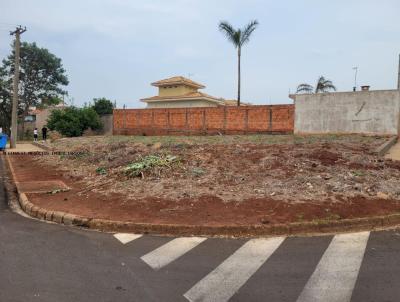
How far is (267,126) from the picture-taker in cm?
2559

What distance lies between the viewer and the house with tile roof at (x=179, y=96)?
1551 inches

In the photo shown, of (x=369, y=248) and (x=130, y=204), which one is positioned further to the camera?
(x=130, y=204)

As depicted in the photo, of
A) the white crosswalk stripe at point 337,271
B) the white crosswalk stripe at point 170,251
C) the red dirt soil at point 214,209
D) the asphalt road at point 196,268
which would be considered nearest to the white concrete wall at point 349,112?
the red dirt soil at point 214,209

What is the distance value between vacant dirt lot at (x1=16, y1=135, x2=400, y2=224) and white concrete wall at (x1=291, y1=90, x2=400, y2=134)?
11.6 m

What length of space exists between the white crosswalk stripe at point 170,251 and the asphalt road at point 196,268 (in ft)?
0.04

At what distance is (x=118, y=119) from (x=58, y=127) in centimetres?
531

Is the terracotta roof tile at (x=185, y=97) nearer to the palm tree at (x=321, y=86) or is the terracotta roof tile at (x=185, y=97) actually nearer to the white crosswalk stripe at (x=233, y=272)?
the palm tree at (x=321, y=86)

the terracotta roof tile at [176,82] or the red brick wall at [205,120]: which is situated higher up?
the terracotta roof tile at [176,82]

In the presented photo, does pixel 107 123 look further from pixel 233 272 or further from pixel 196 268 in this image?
pixel 233 272

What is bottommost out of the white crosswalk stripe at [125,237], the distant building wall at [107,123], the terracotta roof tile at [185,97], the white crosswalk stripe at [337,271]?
the white crosswalk stripe at [125,237]

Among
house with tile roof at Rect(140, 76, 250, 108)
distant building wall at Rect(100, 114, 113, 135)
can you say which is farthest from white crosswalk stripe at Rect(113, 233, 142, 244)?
house with tile roof at Rect(140, 76, 250, 108)

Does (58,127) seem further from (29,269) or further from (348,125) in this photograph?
(29,269)

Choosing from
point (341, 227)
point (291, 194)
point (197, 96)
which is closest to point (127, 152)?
point (291, 194)

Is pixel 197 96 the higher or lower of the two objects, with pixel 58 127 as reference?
higher
